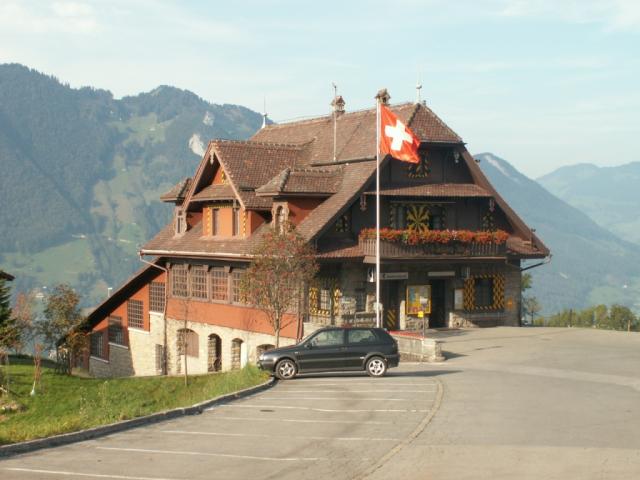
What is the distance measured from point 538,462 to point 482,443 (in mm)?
1855

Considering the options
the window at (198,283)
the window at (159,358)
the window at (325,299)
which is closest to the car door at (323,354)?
the window at (325,299)

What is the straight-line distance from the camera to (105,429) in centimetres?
1977

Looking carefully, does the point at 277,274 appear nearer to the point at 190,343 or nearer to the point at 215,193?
the point at 215,193

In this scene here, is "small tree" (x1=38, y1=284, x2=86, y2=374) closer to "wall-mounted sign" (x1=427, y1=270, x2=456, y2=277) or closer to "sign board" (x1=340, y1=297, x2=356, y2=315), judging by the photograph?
"sign board" (x1=340, y1=297, x2=356, y2=315)

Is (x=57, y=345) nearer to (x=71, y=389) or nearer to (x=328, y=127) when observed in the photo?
(x=71, y=389)

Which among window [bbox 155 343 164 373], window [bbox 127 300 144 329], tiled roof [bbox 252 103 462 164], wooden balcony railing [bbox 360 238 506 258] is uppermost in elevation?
tiled roof [bbox 252 103 462 164]

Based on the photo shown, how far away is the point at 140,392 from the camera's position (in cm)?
4216

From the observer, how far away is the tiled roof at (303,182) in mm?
41688

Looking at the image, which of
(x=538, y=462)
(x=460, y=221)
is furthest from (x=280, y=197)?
(x=538, y=462)

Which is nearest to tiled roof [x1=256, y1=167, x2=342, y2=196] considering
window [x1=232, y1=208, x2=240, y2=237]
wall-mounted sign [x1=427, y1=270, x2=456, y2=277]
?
window [x1=232, y1=208, x2=240, y2=237]

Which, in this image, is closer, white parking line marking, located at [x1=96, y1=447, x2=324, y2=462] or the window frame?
white parking line marking, located at [x1=96, y1=447, x2=324, y2=462]

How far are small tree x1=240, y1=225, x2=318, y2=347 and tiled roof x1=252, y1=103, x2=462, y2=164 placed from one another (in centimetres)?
842

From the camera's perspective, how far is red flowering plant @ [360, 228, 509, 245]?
41031 mm

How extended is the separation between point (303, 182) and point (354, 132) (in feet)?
19.8
